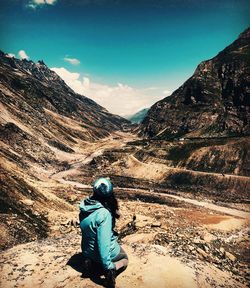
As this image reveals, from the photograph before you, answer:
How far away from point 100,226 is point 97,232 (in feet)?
0.78

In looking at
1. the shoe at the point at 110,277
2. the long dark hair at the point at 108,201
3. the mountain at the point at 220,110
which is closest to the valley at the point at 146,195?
the mountain at the point at 220,110

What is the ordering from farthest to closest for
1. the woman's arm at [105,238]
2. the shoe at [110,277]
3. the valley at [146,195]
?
the valley at [146,195] → the shoe at [110,277] → the woman's arm at [105,238]

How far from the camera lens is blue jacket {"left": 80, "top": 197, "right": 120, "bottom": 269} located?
10.5 m

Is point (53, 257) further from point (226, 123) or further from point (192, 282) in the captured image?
point (226, 123)

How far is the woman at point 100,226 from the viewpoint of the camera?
416 inches

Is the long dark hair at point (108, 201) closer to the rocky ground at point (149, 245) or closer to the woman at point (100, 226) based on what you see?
the woman at point (100, 226)

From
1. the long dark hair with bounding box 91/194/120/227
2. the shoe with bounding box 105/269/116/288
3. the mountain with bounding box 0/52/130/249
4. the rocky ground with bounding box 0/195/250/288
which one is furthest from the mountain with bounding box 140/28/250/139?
the shoe with bounding box 105/269/116/288

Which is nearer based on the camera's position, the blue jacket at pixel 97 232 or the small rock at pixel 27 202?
the blue jacket at pixel 97 232

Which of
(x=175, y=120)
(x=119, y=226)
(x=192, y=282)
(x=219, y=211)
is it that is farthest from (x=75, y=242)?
(x=175, y=120)

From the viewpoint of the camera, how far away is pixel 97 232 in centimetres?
1064

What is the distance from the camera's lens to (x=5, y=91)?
175 m

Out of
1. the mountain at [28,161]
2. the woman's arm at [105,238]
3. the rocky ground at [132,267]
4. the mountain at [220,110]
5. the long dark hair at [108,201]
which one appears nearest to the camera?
the woman's arm at [105,238]

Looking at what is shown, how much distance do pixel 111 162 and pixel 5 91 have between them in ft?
279

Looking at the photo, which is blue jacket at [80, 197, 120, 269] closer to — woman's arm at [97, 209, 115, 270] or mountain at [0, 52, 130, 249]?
woman's arm at [97, 209, 115, 270]
